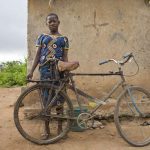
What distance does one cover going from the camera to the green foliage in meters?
12.8

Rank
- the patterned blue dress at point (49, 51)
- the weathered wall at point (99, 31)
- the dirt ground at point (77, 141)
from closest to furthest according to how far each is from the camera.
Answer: the dirt ground at point (77, 141) → the patterned blue dress at point (49, 51) → the weathered wall at point (99, 31)

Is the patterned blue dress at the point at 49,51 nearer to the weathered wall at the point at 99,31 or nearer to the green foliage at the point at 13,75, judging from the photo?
the weathered wall at the point at 99,31

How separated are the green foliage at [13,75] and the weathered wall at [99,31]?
585 cm

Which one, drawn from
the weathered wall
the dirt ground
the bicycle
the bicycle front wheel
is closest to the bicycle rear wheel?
the bicycle

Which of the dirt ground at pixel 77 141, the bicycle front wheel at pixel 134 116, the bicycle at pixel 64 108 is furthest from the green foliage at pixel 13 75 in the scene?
the bicycle at pixel 64 108

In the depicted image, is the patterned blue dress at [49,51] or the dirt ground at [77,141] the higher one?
the patterned blue dress at [49,51]

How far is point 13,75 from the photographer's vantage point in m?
13.2

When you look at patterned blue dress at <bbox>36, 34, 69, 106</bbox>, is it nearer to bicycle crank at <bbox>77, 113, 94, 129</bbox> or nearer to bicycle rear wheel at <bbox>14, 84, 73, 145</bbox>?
bicycle rear wheel at <bbox>14, 84, 73, 145</bbox>

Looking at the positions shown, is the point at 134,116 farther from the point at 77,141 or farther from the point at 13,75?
the point at 13,75

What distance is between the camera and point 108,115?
6863 millimetres

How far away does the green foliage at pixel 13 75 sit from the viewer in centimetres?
1284

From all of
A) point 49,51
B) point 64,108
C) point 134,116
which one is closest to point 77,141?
point 64,108

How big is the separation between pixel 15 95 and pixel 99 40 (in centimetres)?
370

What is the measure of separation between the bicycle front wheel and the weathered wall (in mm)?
440
